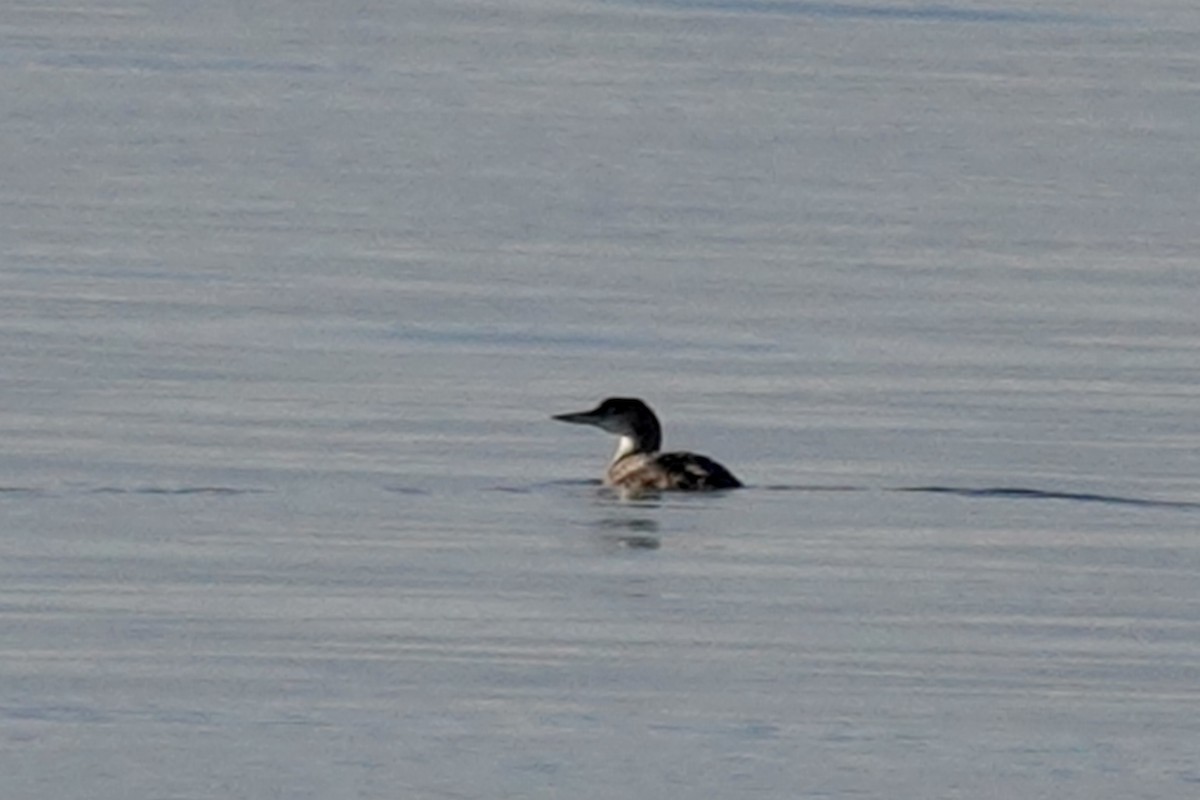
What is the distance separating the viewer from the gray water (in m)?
11.8

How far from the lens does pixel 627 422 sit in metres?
17.5

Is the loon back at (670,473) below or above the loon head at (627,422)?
below

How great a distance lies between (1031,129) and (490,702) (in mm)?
24447

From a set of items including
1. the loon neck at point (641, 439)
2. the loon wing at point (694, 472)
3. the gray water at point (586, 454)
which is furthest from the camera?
the loon neck at point (641, 439)

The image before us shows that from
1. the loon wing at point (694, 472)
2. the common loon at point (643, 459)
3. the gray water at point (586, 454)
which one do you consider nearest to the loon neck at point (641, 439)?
the common loon at point (643, 459)

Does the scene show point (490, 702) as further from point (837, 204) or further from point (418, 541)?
point (837, 204)

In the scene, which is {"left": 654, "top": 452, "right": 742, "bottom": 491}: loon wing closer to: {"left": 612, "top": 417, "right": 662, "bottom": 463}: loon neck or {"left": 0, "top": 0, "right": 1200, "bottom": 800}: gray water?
{"left": 0, "top": 0, "right": 1200, "bottom": 800}: gray water

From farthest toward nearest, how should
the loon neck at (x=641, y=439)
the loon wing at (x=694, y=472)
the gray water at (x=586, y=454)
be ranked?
the loon neck at (x=641, y=439) < the loon wing at (x=694, y=472) < the gray water at (x=586, y=454)

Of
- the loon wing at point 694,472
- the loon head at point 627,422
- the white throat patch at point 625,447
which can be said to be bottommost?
the loon wing at point 694,472

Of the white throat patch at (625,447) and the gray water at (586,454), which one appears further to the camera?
the white throat patch at (625,447)

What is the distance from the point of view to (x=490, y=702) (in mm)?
12148

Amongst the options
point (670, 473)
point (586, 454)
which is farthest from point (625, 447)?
point (586, 454)

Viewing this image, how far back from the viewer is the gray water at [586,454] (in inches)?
466

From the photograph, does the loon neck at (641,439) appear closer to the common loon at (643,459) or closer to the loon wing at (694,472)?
the common loon at (643,459)
